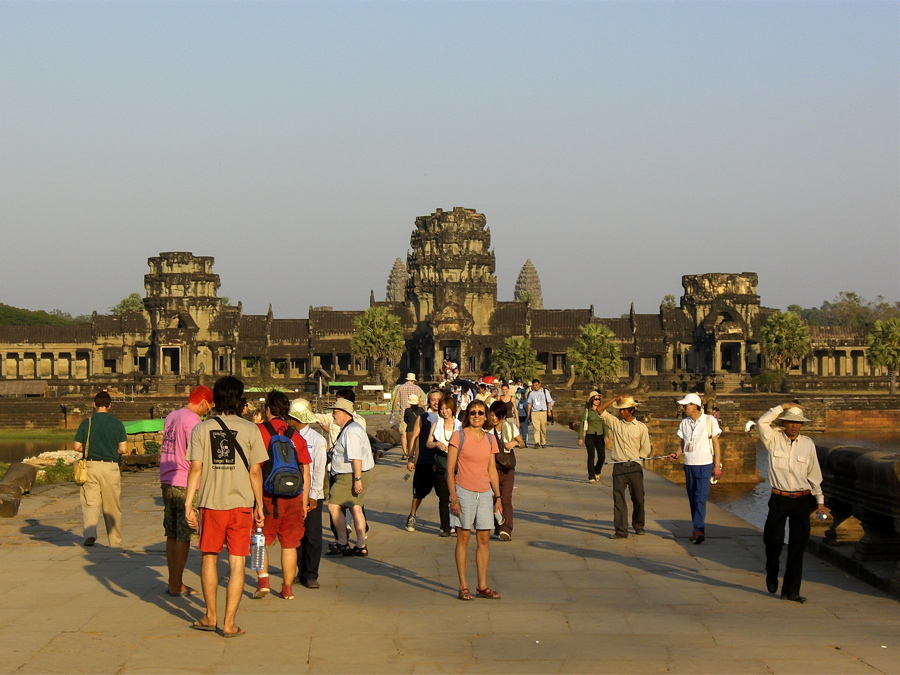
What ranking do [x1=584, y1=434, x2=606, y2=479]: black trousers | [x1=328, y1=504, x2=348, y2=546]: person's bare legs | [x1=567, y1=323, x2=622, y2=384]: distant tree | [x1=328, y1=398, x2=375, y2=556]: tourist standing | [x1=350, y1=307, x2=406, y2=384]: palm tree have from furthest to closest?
[x1=350, y1=307, x2=406, y2=384]: palm tree
[x1=567, y1=323, x2=622, y2=384]: distant tree
[x1=584, y1=434, x2=606, y2=479]: black trousers
[x1=328, y1=504, x2=348, y2=546]: person's bare legs
[x1=328, y1=398, x2=375, y2=556]: tourist standing

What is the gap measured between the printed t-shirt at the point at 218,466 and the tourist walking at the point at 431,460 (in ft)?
15.8

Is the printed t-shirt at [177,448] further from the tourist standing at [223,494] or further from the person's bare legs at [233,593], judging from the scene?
the person's bare legs at [233,593]

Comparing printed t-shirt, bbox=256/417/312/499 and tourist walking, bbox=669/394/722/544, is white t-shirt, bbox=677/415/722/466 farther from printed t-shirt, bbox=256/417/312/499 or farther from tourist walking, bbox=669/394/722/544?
printed t-shirt, bbox=256/417/312/499

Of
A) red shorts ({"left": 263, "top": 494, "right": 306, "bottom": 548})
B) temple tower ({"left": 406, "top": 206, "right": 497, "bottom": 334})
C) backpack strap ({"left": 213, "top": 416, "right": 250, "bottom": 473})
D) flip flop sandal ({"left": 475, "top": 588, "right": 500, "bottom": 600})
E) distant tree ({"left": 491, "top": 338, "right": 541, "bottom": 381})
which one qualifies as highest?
temple tower ({"left": 406, "top": 206, "right": 497, "bottom": 334})

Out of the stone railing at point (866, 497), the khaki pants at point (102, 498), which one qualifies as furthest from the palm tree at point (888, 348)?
the khaki pants at point (102, 498)

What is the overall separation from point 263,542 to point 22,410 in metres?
48.3

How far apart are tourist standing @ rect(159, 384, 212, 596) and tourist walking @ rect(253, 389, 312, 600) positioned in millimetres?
708

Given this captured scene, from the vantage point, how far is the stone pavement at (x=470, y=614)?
7332mm

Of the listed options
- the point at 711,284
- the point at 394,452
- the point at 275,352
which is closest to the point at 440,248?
the point at 275,352

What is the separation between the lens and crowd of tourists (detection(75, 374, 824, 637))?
809 cm

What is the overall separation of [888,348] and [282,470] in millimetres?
63503

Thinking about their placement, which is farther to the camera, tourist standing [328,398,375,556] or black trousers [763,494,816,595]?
tourist standing [328,398,375,556]

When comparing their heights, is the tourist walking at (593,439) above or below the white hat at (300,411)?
below

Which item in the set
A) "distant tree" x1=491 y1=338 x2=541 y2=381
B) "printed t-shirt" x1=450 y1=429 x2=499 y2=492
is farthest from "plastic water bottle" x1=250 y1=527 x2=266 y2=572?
"distant tree" x1=491 y1=338 x2=541 y2=381
